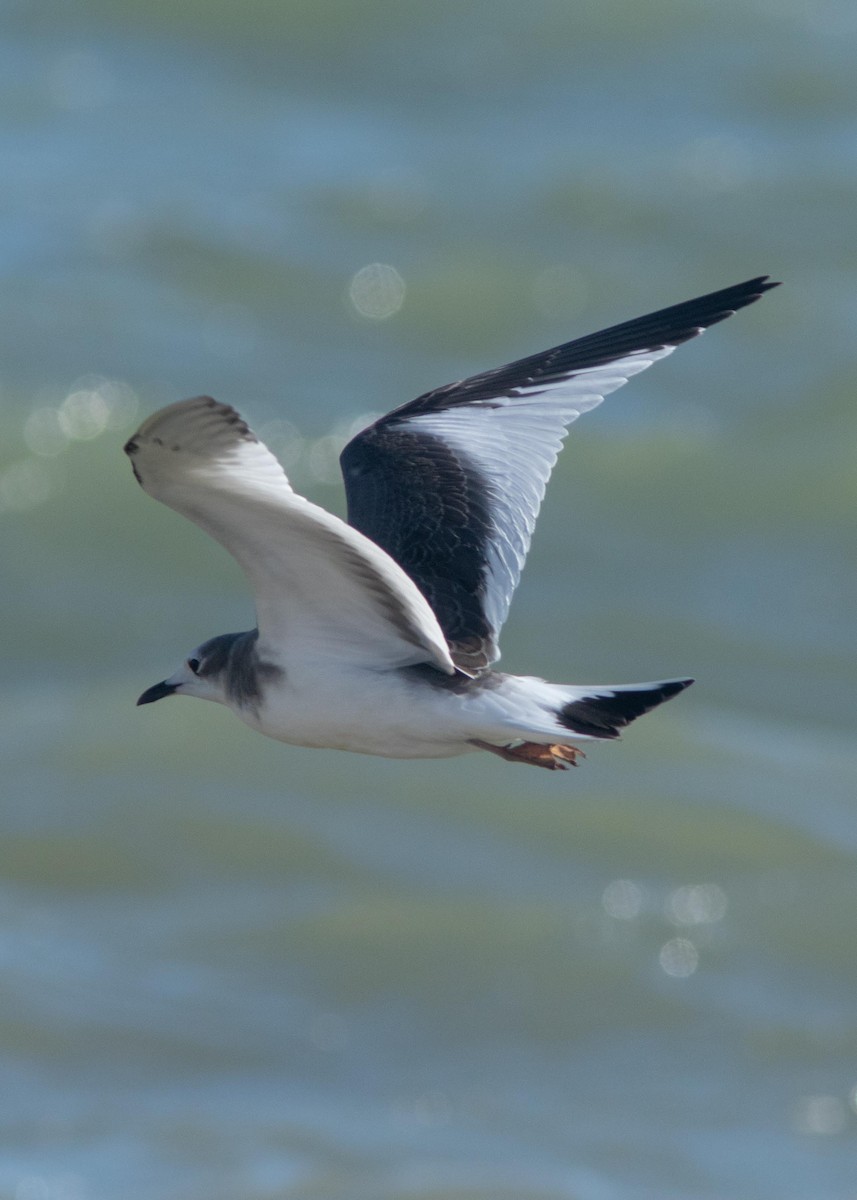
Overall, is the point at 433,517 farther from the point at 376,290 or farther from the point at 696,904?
the point at 376,290

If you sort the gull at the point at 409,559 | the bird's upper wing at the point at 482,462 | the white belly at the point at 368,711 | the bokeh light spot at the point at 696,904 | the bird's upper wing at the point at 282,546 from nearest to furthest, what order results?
the bird's upper wing at the point at 282,546 → the gull at the point at 409,559 → the white belly at the point at 368,711 → the bird's upper wing at the point at 482,462 → the bokeh light spot at the point at 696,904

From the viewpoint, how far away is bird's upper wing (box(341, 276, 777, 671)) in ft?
19.9

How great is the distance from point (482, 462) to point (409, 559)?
0.64 m

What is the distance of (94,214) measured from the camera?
1900 cm

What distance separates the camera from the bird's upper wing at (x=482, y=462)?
6.07 meters

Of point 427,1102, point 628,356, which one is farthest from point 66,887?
point 628,356

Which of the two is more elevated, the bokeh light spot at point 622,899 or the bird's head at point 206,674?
the bird's head at point 206,674

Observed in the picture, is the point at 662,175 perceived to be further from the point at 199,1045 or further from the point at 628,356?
the point at 628,356

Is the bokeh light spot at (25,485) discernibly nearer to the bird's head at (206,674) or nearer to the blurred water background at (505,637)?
the blurred water background at (505,637)

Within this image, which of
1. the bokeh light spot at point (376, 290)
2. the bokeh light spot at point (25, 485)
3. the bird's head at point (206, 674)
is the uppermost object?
the bokeh light spot at point (376, 290)

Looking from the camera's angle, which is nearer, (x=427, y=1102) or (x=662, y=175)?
(x=427, y=1102)

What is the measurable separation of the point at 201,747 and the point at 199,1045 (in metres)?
3.38

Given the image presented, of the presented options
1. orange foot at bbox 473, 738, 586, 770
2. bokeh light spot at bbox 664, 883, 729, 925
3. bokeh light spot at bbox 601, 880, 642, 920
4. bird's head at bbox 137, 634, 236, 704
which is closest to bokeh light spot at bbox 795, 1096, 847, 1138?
bokeh light spot at bbox 664, 883, 729, 925

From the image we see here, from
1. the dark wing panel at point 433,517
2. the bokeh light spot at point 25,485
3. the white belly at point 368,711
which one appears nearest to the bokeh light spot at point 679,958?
the dark wing panel at point 433,517
